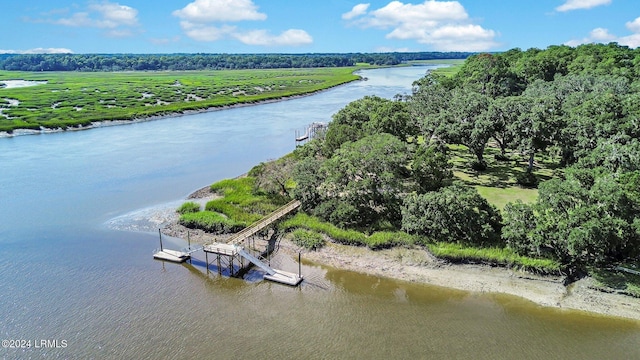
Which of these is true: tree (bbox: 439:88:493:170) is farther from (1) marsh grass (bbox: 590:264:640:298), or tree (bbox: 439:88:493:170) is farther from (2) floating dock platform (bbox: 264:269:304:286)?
(2) floating dock platform (bbox: 264:269:304:286)

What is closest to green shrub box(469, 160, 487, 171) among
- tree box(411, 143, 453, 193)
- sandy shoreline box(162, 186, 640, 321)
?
tree box(411, 143, 453, 193)

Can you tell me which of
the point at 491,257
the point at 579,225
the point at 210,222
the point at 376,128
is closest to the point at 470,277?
the point at 491,257

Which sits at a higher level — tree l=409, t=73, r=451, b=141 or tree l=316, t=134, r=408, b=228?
tree l=409, t=73, r=451, b=141

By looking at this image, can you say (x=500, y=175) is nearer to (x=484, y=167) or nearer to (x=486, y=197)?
(x=484, y=167)

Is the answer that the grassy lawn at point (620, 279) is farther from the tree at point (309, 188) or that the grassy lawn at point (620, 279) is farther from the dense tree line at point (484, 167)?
the tree at point (309, 188)

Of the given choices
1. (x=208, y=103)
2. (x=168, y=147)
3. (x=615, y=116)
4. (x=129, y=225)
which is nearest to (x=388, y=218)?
(x=129, y=225)
